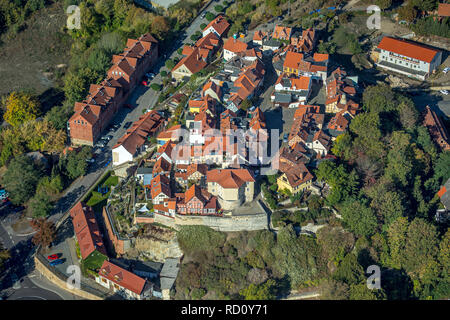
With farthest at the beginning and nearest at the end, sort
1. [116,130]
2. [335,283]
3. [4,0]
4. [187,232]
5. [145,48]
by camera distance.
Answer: [4,0] < [145,48] < [116,130] < [187,232] < [335,283]

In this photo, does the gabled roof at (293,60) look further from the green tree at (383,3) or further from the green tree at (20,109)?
the green tree at (20,109)

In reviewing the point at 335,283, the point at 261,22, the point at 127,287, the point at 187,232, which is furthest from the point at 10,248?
the point at 261,22

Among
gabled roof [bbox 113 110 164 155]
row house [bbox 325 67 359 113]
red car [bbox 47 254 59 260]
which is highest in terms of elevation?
row house [bbox 325 67 359 113]

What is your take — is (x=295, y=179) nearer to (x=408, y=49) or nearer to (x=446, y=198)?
(x=446, y=198)

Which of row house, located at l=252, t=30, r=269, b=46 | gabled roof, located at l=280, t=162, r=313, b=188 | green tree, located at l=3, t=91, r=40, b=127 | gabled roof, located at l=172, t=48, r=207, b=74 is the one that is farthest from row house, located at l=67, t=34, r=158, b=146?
gabled roof, located at l=280, t=162, r=313, b=188

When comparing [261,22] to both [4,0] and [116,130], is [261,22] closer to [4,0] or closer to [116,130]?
[116,130]

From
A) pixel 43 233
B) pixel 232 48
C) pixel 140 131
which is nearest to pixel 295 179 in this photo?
pixel 140 131

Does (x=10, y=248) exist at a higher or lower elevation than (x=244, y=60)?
lower

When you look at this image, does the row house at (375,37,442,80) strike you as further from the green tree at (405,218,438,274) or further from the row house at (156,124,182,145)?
the row house at (156,124,182,145)
